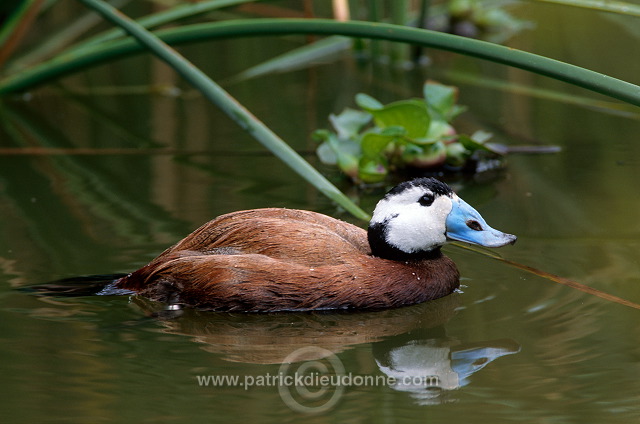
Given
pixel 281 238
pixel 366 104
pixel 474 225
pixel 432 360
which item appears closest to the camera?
pixel 432 360

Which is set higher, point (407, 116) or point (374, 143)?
point (407, 116)

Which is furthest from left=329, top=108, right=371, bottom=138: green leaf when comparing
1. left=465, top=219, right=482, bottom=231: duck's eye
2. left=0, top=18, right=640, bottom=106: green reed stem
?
left=465, top=219, right=482, bottom=231: duck's eye

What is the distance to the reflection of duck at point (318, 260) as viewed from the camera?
4.66 metres

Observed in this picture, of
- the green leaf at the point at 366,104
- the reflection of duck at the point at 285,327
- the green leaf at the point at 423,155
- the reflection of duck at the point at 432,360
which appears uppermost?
the green leaf at the point at 366,104

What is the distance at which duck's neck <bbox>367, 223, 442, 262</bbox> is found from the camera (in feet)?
16.1

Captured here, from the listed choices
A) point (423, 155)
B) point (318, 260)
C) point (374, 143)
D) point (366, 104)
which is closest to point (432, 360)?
point (318, 260)

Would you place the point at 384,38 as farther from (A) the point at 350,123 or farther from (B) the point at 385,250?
(A) the point at 350,123

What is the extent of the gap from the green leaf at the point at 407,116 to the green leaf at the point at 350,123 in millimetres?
135

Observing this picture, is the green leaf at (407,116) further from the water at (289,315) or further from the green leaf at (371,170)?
the water at (289,315)

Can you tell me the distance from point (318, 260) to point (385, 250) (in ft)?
1.24

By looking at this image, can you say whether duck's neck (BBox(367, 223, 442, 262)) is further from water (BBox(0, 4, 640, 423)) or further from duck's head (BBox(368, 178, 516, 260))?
water (BBox(0, 4, 640, 423))

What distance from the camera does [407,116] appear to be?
268 inches

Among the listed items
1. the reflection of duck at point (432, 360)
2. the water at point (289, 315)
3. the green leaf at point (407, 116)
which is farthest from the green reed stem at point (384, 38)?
the green leaf at point (407, 116)

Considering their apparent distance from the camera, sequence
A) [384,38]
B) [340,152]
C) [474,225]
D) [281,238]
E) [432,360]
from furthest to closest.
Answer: [340,152], [384,38], [474,225], [281,238], [432,360]
